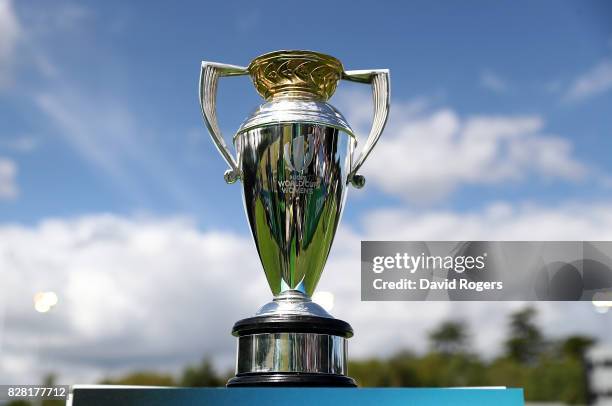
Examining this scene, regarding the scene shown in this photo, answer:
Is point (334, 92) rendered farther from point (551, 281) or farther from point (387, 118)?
point (551, 281)

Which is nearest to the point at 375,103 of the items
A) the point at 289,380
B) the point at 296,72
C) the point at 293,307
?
the point at 296,72

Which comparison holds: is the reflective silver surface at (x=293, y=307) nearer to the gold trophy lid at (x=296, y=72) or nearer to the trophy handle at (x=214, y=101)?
the trophy handle at (x=214, y=101)

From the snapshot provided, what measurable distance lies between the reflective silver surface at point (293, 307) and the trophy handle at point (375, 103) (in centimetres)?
29

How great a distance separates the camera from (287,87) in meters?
1.42

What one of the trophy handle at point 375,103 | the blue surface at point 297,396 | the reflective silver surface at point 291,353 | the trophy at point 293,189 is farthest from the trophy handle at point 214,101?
the blue surface at point 297,396

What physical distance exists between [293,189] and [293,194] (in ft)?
0.03

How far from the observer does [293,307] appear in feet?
4.20

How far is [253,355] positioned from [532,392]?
21615mm

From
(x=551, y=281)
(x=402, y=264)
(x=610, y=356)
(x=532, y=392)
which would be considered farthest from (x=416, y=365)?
(x=402, y=264)

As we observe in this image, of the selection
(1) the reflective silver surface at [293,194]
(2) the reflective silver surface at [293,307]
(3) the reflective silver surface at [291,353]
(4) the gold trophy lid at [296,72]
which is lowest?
(3) the reflective silver surface at [291,353]

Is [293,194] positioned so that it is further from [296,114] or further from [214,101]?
[214,101]

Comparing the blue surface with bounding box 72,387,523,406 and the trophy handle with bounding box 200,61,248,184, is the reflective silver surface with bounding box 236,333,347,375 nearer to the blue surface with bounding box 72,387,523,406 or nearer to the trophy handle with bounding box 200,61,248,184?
the blue surface with bounding box 72,387,523,406

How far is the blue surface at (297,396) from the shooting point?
965mm

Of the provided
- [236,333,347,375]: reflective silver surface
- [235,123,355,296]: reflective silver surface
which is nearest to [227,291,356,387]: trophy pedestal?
[236,333,347,375]: reflective silver surface
